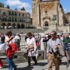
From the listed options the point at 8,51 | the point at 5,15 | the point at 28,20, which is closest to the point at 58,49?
the point at 8,51

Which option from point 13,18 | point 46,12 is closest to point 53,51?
point 46,12

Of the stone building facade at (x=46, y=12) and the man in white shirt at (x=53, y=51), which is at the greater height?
the stone building facade at (x=46, y=12)

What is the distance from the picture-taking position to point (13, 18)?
384 ft

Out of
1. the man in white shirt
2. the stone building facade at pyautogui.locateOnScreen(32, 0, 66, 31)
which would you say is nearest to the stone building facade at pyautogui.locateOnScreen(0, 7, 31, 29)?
the stone building facade at pyautogui.locateOnScreen(32, 0, 66, 31)

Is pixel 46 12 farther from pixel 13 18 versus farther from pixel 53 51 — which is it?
pixel 53 51

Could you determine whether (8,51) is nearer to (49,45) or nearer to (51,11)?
(49,45)

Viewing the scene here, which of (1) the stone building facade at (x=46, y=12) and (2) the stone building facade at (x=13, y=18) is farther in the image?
(2) the stone building facade at (x=13, y=18)

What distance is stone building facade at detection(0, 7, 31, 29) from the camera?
109875 millimetres

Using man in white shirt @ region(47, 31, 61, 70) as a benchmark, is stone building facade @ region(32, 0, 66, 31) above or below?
above

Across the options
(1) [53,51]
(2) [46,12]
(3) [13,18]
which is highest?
(2) [46,12]

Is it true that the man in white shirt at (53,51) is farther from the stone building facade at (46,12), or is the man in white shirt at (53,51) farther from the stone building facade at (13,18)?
the stone building facade at (13,18)

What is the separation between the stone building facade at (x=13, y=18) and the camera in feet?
360

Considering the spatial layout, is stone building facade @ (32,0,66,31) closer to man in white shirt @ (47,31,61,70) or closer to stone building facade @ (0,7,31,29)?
stone building facade @ (0,7,31,29)

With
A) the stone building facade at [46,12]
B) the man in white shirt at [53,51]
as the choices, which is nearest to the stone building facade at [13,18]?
the stone building facade at [46,12]
